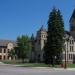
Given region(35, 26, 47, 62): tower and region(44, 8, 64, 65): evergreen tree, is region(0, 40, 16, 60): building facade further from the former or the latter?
region(44, 8, 64, 65): evergreen tree

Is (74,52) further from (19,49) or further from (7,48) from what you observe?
(7,48)

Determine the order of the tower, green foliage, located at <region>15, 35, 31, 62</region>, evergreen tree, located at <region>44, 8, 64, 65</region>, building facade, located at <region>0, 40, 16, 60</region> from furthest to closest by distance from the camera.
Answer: building facade, located at <region>0, 40, 16, 60</region> → the tower → green foliage, located at <region>15, 35, 31, 62</region> → evergreen tree, located at <region>44, 8, 64, 65</region>

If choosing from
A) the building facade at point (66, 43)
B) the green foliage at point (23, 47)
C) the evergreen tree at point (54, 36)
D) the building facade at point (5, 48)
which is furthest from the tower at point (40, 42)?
the building facade at point (5, 48)

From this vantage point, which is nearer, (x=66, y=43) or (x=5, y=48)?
(x=66, y=43)

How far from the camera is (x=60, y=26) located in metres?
72.7

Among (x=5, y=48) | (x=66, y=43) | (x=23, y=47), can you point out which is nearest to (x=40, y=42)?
(x=23, y=47)

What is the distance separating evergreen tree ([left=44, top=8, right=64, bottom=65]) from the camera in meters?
70.8

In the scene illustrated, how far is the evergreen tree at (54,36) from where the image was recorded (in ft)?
232

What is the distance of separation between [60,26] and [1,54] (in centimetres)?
7221

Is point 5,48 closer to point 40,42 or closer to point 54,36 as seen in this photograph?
point 40,42

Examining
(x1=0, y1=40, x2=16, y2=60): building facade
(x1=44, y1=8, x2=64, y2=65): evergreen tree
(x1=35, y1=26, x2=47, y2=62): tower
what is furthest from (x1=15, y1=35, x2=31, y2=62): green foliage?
(x1=0, y1=40, x2=16, y2=60): building facade

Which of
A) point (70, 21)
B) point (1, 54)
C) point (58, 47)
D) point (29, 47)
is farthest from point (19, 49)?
point (1, 54)

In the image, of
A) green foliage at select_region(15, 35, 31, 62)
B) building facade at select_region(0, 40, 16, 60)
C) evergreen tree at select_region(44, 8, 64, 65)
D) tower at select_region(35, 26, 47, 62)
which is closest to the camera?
evergreen tree at select_region(44, 8, 64, 65)

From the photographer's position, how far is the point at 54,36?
234 ft
